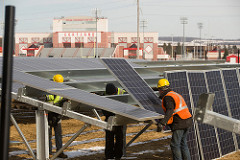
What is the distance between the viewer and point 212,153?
422 inches

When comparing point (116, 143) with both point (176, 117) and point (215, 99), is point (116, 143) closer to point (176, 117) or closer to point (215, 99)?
point (176, 117)

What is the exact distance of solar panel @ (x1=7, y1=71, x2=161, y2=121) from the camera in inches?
Answer: 314

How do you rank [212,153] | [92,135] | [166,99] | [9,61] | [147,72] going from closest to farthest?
[9,61]
[166,99]
[212,153]
[92,135]
[147,72]

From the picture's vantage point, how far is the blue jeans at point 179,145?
9.11m

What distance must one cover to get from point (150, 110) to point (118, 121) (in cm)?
113

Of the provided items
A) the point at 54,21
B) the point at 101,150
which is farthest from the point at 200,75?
the point at 54,21

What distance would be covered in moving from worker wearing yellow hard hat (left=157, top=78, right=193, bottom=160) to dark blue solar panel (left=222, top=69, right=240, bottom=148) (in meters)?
3.56

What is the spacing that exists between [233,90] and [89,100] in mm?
5883

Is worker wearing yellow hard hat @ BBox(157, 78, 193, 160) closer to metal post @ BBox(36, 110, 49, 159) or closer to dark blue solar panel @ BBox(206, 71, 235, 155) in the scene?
dark blue solar panel @ BBox(206, 71, 235, 155)

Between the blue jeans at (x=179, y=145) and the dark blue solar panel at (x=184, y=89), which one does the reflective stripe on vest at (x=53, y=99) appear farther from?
the blue jeans at (x=179, y=145)

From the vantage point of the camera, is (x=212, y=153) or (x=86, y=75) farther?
(x=86, y=75)

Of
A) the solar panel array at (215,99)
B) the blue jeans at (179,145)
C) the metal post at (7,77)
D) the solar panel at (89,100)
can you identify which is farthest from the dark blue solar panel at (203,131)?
the metal post at (7,77)

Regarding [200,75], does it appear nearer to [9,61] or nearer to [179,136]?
[179,136]

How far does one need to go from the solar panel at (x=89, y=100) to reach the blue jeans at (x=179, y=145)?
3.12 ft
